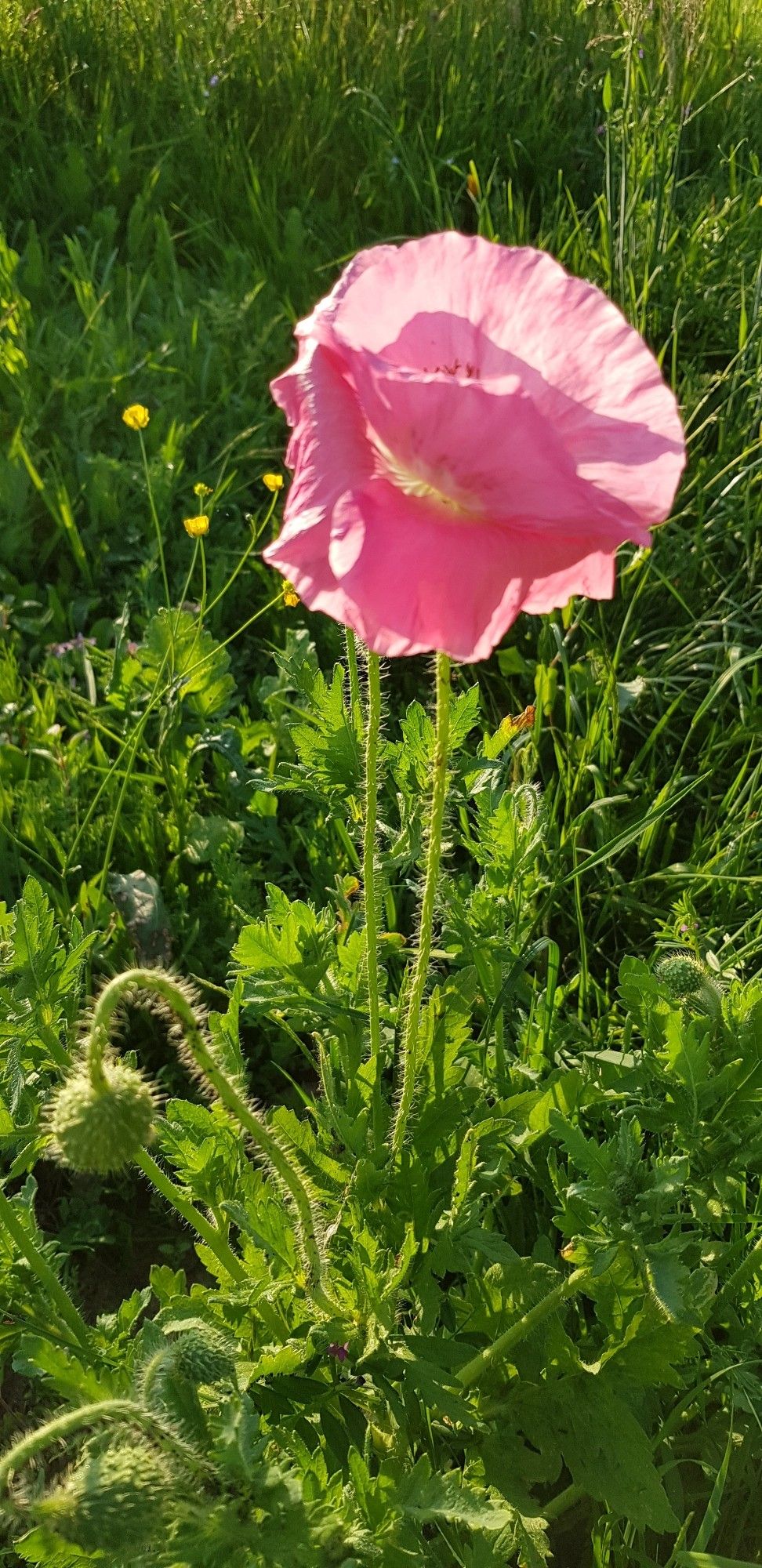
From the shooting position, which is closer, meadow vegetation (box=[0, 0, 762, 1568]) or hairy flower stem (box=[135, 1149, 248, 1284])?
meadow vegetation (box=[0, 0, 762, 1568])

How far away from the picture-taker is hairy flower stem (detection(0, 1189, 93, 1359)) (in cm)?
141

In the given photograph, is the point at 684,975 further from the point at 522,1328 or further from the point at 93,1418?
the point at 93,1418

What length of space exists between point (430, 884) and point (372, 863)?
0.11 meters

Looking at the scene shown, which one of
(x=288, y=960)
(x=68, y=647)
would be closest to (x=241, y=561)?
(x=68, y=647)

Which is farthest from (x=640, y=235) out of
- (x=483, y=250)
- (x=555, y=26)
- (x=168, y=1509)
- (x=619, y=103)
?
(x=168, y=1509)

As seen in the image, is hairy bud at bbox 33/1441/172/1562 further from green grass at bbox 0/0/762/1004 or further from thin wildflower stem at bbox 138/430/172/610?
thin wildflower stem at bbox 138/430/172/610

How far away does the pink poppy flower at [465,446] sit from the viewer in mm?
957

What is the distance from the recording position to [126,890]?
7.68ft

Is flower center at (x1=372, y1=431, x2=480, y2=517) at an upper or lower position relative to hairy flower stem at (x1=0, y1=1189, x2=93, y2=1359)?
upper

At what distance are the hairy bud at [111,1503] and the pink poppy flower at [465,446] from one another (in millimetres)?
709

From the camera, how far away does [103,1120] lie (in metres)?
1.14

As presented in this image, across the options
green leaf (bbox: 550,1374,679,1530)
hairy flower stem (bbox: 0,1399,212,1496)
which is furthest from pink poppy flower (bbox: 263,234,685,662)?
green leaf (bbox: 550,1374,679,1530)

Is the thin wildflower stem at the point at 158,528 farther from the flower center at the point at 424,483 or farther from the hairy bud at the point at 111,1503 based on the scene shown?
the hairy bud at the point at 111,1503

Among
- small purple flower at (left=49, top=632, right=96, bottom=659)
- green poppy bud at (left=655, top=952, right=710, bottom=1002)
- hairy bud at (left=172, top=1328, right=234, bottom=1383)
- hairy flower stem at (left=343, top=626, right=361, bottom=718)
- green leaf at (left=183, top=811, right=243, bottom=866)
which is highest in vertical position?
hairy flower stem at (left=343, top=626, right=361, bottom=718)
